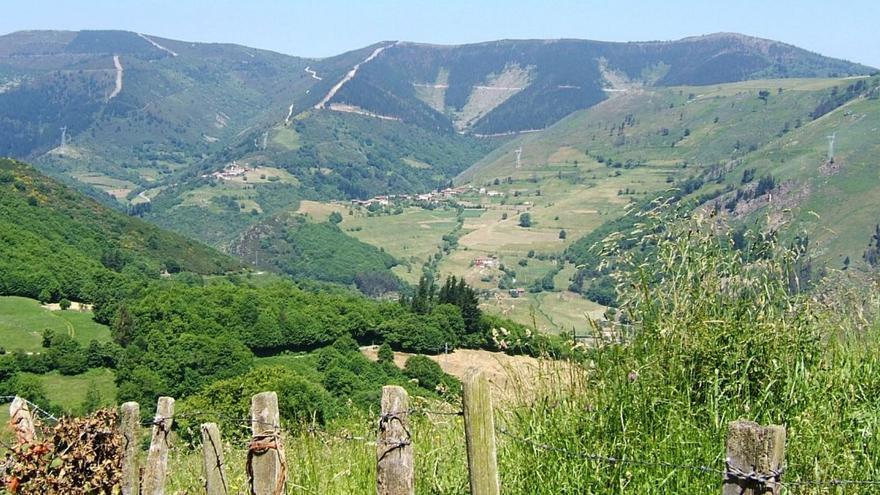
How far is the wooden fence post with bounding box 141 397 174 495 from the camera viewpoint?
Answer: 4.77 meters

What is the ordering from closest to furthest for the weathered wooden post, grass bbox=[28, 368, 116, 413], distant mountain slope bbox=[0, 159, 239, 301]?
1. the weathered wooden post
2. grass bbox=[28, 368, 116, 413]
3. distant mountain slope bbox=[0, 159, 239, 301]

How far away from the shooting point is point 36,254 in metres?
80.4

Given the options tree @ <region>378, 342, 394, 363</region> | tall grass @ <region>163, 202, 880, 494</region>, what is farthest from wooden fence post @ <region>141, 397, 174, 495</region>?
tree @ <region>378, 342, 394, 363</region>

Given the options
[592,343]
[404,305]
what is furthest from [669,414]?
[404,305]

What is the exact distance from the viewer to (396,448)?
371 centimetres

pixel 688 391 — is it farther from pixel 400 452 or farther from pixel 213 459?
pixel 213 459

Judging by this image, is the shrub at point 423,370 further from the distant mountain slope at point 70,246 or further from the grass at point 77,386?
the distant mountain slope at point 70,246

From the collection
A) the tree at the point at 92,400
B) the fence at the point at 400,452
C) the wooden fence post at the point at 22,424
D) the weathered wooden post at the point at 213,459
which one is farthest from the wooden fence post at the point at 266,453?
the tree at the point at 92,400

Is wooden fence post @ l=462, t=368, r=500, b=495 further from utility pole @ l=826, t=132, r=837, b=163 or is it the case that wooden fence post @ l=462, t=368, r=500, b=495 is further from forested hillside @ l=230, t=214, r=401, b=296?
utility pole @ l=826, t=132, r=837, b=163

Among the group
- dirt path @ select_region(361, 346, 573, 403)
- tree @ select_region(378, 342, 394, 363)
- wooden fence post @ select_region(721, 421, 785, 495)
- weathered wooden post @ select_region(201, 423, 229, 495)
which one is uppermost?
wooden fence post @ select_region(721, 421, 785, 495)

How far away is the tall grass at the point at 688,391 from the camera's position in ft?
12.7

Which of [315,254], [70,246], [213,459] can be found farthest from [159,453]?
[315,254]

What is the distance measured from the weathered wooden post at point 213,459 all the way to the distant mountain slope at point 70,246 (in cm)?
7724

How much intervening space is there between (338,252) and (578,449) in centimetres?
17055
